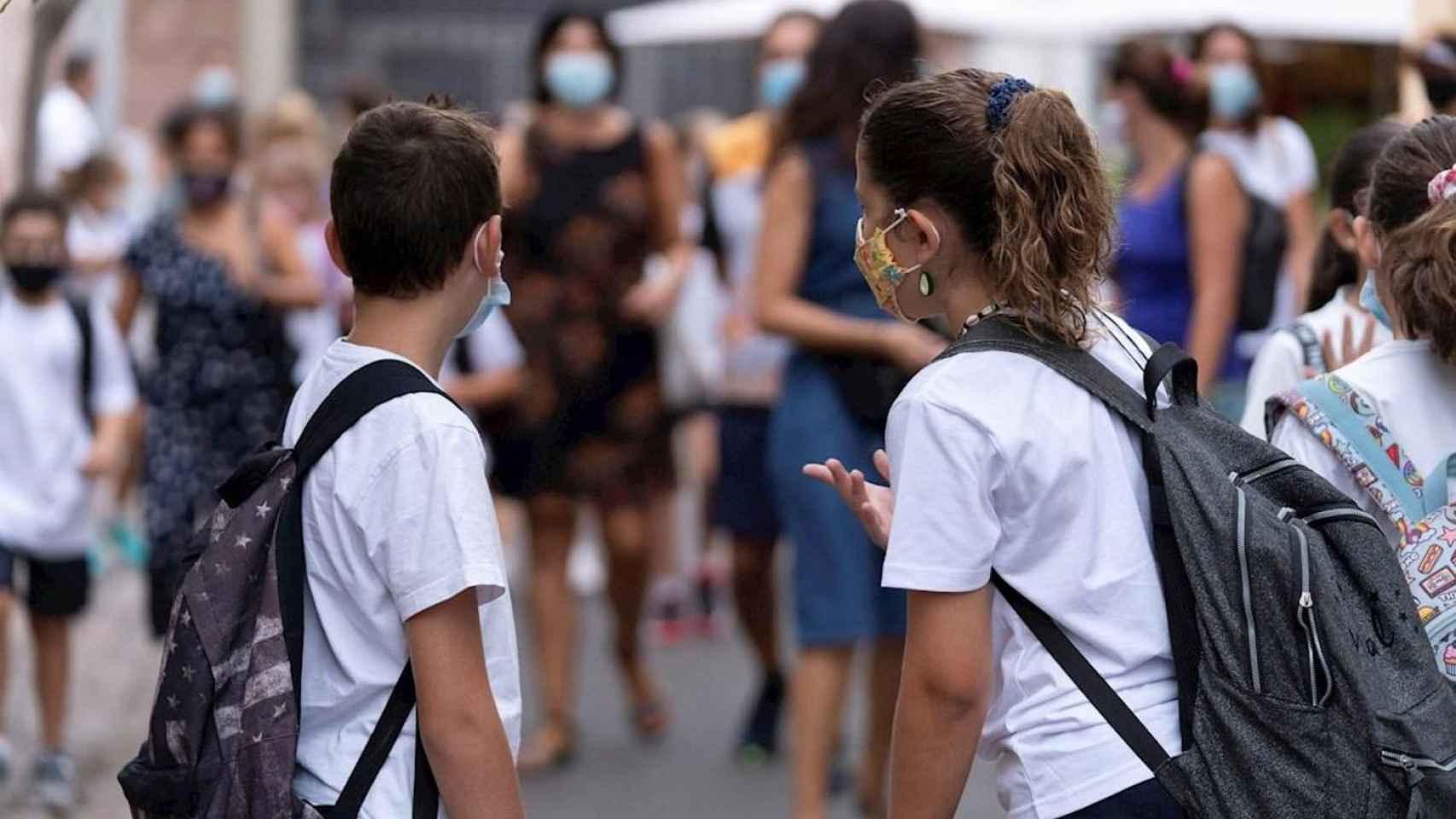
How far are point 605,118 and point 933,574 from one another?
4509 mm

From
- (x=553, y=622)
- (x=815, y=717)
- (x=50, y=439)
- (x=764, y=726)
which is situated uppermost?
(x=50, y=439)

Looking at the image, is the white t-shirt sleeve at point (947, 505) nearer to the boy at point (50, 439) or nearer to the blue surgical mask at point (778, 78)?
the boy at point (50, 439)

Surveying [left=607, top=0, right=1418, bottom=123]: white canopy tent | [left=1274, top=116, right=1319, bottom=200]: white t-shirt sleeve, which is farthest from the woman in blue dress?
[left=607, top=0, right=1418, bottom=123]: white canopy tent

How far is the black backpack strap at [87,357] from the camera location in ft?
21.3

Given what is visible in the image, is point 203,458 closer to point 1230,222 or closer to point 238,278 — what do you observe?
point 238,278

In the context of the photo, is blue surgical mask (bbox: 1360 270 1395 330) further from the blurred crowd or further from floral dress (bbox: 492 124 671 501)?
floral dress (bbox: 492 124 671 501)

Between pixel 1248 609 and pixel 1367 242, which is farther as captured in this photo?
pixel 1367 242

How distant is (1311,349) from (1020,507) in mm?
1131

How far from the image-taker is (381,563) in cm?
264

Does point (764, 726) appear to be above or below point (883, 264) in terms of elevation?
below

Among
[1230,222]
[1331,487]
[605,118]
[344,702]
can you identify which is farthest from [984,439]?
[605,118]

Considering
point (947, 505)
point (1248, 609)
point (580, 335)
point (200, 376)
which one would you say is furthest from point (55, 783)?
point (1248, 609)

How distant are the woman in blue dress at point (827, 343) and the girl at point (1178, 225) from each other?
744 millimetres

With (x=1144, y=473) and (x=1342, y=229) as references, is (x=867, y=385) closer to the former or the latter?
(x=1342, y=229)
